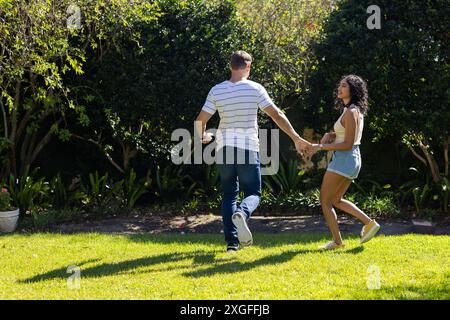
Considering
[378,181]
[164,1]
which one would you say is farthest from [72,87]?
[378,181]

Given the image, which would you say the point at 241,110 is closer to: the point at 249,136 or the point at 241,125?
the point at 241,125

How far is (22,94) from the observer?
26.7 feet

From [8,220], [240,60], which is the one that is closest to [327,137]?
[240,60]

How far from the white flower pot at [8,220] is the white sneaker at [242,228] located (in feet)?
10.7

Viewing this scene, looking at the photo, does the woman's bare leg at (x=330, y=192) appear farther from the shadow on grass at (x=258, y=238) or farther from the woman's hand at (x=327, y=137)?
the shadow on grass at (x=258, y=238)

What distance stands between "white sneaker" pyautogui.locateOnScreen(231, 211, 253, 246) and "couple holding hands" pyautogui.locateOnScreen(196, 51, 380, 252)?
41 mm

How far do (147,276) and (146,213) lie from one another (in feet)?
10.8

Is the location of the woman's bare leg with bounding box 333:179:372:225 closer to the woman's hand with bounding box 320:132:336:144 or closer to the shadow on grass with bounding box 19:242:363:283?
the shadow on grass with bounding box 19:242:363:283

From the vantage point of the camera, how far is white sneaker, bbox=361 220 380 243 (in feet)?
18.5

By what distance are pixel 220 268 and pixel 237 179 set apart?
91cm

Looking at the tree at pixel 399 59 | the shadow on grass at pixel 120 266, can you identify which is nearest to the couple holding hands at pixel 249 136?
the shadow on grass at pixel 120 266

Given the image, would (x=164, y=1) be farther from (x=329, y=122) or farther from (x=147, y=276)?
(x=147, y=276)

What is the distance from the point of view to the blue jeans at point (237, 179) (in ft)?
17.7

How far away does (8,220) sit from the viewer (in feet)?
23.7
